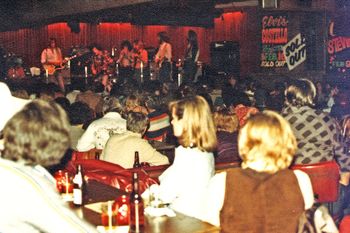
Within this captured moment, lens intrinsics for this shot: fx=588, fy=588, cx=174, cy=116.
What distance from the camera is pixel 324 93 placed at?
10.9 meters

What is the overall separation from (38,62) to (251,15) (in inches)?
262

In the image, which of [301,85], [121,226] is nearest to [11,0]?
[301,85]

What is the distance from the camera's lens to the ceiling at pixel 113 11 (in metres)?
14.1

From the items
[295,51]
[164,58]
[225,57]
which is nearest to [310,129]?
[295,51]

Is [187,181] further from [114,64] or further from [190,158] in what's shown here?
[114,64]

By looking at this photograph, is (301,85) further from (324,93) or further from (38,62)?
(38,62)

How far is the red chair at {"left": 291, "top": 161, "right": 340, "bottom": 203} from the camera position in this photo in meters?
4.14

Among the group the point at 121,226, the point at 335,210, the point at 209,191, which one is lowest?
the point at 335,210

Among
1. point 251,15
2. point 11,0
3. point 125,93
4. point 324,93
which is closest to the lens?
point 125,93

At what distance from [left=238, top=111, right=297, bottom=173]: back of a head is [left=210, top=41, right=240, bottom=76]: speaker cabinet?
14.6m

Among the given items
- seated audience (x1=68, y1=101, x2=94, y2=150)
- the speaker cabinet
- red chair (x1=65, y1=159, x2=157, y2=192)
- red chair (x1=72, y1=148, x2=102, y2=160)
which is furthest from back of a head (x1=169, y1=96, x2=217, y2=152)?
the speaker cabinet

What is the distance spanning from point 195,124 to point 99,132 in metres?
2.49

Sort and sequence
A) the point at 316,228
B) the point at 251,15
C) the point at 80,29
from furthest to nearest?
1. the point at 80,29
2. the point at 251,15
3. the point at 316,228

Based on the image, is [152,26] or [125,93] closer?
[125,93]
